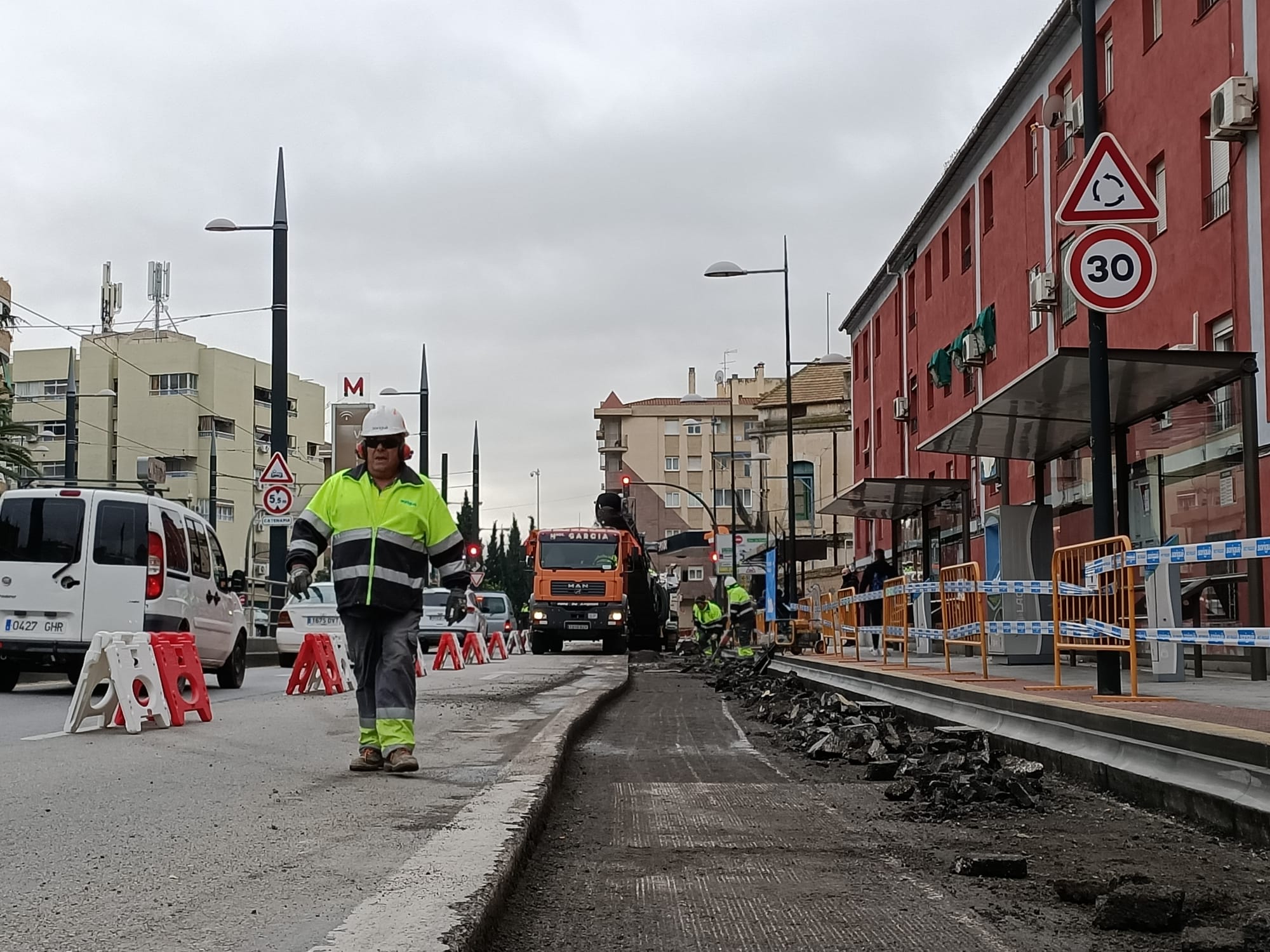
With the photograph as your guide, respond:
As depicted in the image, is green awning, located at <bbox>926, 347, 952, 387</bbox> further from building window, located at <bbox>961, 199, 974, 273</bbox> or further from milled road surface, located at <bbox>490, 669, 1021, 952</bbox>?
milled road surface, located at <bbox>490, 669, 1021, 952</bbox>

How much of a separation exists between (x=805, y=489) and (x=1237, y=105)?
60.5 m

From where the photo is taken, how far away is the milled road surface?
4172 mm

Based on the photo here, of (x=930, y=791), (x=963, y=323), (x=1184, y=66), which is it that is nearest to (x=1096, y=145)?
(x=930, y=791)

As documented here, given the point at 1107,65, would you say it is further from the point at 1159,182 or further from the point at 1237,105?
the point at 1237,105

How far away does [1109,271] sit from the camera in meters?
9.66

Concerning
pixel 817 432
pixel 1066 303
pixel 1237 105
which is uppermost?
pixel 817 432

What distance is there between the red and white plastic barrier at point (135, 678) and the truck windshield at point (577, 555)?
29.2m

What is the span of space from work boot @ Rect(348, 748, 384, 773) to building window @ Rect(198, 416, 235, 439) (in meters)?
75.5

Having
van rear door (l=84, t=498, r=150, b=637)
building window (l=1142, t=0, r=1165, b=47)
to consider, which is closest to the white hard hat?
van rear door (l=84, t=498, r=150, b=637)

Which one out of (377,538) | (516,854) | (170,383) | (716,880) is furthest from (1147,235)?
(170,383)

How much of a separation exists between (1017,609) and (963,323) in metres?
19.9

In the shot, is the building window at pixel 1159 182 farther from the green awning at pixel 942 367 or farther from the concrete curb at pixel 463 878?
the concrete curb at pixel 463 878

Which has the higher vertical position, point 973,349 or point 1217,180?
point 1217,180

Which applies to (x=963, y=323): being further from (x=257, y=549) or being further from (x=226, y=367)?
(x=257, y=549)
